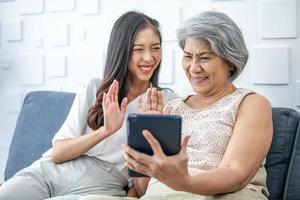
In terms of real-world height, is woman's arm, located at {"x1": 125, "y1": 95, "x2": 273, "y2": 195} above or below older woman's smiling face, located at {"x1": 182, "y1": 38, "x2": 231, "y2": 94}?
below

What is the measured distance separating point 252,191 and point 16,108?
1.76 meters

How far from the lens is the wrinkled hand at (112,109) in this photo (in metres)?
1.45

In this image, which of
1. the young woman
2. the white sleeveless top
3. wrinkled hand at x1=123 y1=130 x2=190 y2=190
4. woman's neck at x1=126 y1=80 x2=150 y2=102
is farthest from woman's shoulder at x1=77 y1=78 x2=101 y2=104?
→ wrinkled hand at x1=123 y1=130 x2=190 y2=190

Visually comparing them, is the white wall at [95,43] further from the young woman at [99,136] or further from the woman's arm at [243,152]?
the woman's arm at [243,152]

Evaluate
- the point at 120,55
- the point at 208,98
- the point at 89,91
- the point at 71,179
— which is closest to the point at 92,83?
the point at 89,91

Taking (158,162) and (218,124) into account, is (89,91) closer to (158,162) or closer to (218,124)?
(218,124)

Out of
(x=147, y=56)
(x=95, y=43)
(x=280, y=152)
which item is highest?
(x=95, y=43)

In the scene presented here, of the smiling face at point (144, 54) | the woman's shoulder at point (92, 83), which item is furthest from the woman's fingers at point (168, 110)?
the woman's shoulder at point (92, 83)

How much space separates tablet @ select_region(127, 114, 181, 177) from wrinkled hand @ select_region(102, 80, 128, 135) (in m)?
0.47

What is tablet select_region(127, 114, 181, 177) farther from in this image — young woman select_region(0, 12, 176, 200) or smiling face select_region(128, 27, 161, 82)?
smiling face select_region(128, 27, 161, 82)

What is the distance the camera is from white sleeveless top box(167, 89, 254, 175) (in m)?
1.33

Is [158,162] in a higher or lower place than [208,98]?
lower

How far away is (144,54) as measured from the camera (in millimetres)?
1738

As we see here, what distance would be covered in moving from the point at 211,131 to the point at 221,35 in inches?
11.7
